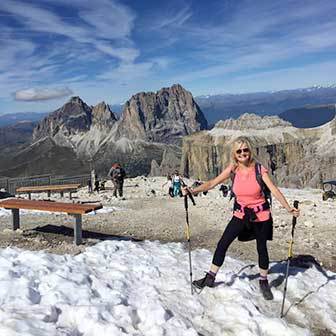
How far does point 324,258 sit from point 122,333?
21.4ft

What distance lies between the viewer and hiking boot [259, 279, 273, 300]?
24.9 feet

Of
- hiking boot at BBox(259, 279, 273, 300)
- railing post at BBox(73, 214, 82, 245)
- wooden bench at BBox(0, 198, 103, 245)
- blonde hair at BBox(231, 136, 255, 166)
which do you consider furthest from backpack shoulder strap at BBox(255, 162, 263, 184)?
railing post at BBox(73, 214, 82, 245)

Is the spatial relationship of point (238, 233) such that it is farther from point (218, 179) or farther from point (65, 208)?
point (65, 208)

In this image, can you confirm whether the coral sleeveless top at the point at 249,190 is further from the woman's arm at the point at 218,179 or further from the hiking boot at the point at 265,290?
the hiking boot at the point at 265,290

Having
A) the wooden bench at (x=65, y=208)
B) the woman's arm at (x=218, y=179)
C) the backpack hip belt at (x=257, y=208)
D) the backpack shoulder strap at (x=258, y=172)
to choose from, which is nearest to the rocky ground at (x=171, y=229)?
the wooden bench at (x=65, y=208)

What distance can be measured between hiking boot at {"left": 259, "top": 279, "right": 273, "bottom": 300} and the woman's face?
2.12 metres

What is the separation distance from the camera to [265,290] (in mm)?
7664

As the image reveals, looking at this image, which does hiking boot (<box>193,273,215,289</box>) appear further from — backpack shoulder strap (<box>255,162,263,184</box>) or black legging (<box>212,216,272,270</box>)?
backpack shoulder strap (<box>255,162,263,184</box>)

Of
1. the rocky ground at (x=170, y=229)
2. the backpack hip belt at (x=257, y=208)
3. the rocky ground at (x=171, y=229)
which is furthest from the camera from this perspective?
the rocky ground at (x=170, y=229)

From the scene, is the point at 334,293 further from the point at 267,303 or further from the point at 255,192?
the point at 255,192

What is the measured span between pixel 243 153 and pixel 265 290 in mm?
2350

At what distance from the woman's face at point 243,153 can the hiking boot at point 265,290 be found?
83.3 inches

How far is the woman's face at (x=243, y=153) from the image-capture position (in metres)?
7.27

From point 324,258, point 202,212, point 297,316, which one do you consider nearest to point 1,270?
point 297,316
